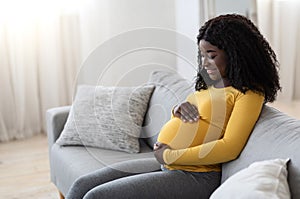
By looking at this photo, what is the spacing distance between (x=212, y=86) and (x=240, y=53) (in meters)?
0.20

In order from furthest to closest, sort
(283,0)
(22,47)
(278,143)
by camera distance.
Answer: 1. (283,0)
2. (22,47)
3. (278,143)

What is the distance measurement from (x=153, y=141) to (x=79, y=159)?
14.0 inches

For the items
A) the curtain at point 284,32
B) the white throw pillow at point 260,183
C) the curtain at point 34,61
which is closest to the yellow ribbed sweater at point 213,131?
the white throw pillow at point 260,183

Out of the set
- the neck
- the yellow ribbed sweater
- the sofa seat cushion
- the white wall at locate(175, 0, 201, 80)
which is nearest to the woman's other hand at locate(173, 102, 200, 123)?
the yellow ribbed sweater

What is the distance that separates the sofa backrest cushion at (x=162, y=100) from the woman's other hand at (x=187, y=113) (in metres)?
0.38

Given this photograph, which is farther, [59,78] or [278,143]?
[59,78]

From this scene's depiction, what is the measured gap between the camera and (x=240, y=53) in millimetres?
1682

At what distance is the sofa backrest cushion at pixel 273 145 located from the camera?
1.39 m

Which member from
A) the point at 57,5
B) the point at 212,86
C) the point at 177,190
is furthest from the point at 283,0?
the point at 177,190

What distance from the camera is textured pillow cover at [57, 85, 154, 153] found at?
2.40 metres

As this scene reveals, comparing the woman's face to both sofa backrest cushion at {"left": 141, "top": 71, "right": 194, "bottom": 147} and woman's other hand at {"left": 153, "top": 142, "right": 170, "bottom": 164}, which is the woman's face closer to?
woman's other hand at {"left": 153, "top": 142, "right": 170, "bottom": 164}

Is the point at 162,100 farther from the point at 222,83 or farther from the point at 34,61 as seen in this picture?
the point at 34,61

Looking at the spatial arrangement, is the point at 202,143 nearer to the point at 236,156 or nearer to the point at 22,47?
the point at 236,156

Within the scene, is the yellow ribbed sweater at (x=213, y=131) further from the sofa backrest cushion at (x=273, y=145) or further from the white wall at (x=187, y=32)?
the white wall at (x=187, y=32)
